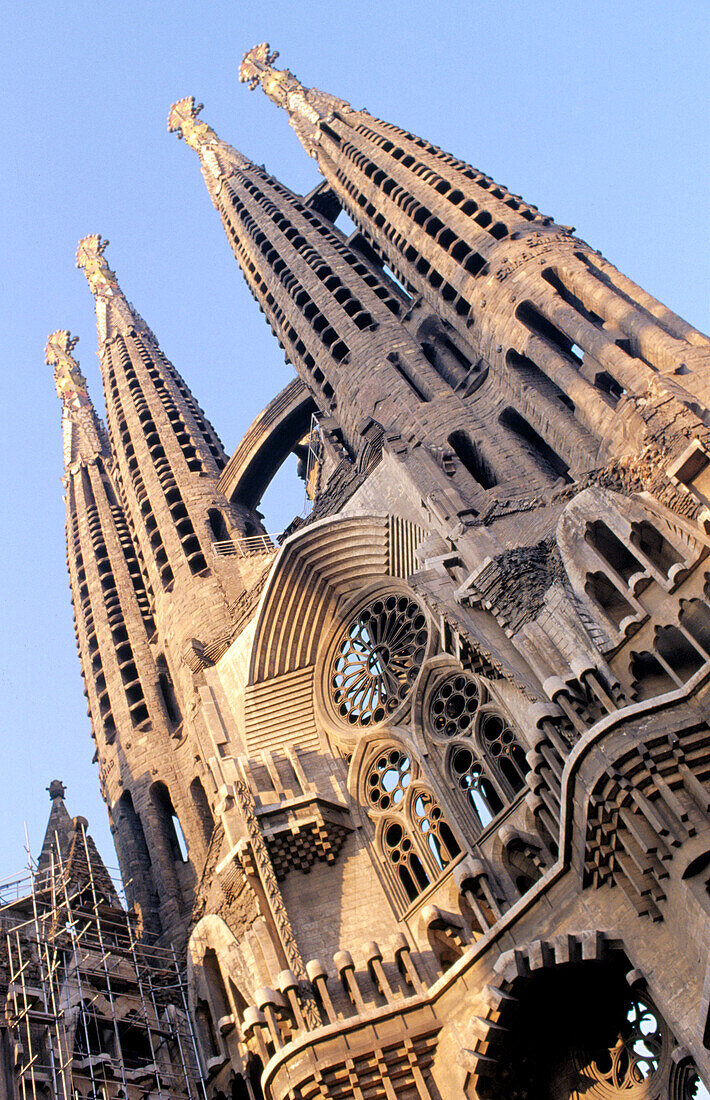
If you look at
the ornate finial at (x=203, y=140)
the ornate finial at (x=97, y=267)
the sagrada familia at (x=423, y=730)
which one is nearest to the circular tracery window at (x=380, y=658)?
the sagrada familia at (x=423, y=730)

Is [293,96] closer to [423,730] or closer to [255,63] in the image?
[255,63]

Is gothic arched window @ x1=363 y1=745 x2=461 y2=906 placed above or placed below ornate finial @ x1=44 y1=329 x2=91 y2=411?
below

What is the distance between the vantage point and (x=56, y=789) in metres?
26.9

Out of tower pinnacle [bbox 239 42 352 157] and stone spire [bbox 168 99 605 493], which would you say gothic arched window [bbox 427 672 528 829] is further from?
tower pinnacle [bbox 239 42 352 157]

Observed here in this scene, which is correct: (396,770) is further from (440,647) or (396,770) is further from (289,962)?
(289,962)

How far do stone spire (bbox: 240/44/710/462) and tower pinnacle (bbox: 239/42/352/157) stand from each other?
2517 millimetres

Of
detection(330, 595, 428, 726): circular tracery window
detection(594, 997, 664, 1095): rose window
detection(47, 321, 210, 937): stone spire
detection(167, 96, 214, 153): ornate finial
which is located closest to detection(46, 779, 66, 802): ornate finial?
detection(47, 321, 210, 937): stone spire

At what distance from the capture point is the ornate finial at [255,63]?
3909 centimetres

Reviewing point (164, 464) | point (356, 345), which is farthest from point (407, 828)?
point (164, 464)

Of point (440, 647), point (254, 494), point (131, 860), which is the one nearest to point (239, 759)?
point (440, 647)

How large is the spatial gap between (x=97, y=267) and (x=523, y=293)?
91.1ft

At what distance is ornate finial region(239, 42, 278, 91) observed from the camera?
39094 millimetres

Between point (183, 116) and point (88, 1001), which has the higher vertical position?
point (183, 116)

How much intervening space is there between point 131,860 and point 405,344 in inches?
470
